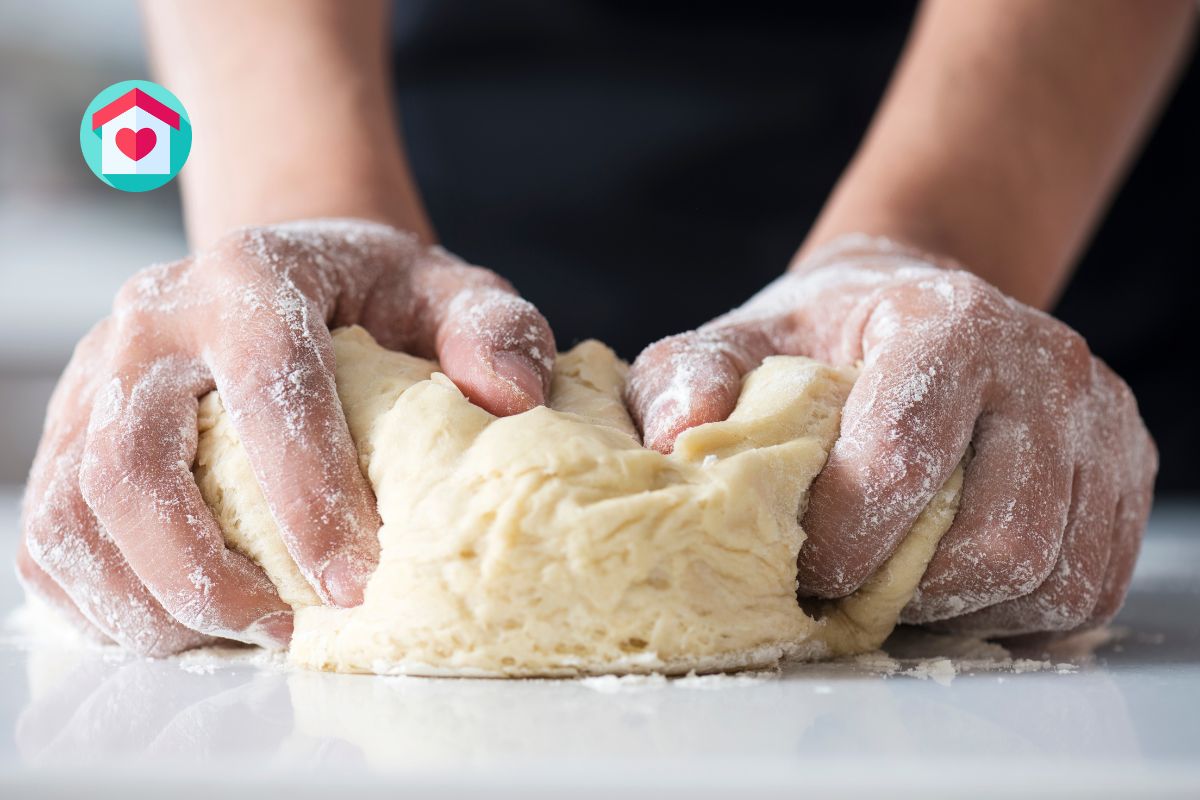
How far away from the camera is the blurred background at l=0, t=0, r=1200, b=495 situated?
2.20 metres

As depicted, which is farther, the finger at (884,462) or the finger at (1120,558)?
the finger at (1120,558)

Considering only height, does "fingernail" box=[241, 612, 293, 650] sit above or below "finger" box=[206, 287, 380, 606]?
below

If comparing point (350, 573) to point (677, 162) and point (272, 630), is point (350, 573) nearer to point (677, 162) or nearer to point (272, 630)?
point (272, 630)

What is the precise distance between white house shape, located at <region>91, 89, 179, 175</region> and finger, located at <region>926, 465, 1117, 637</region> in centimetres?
94

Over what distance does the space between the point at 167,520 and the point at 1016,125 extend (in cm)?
148

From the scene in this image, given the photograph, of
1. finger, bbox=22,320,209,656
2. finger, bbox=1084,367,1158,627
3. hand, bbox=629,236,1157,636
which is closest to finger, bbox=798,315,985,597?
hand, bbox=629,236,1157,636

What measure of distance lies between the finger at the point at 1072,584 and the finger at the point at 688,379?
0.32m

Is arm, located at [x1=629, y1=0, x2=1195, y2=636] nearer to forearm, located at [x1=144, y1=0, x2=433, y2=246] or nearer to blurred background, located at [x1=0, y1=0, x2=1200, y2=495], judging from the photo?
blurred background, located at [x1=0, y1=0, x2=1200, y2=495]

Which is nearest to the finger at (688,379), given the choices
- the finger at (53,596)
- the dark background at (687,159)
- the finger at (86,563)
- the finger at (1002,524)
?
the finger at (1002,524)

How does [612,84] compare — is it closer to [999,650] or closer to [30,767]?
[999,650]

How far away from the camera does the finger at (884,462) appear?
109 centimetres

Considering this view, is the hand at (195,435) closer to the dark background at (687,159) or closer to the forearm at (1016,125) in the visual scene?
the forearm at (1016,125)

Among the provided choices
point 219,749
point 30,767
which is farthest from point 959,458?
point 30,767

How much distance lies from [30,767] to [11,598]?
3.18ft
